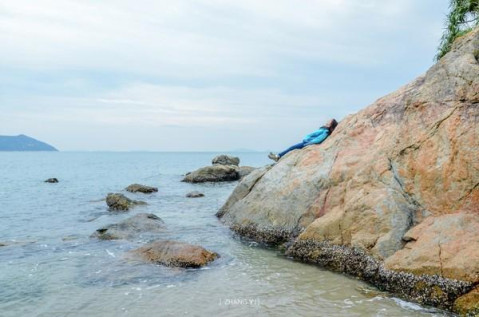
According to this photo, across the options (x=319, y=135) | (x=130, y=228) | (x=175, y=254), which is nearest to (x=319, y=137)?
(x=319, y=135)

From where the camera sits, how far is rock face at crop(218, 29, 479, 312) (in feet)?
34.2

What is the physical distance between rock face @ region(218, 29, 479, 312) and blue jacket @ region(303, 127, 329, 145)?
1130 millimetres

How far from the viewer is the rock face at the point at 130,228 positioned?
686 inches

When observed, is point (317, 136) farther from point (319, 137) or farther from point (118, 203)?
point (118, 203)

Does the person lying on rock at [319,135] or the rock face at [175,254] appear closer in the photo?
the rock face at [175,254]

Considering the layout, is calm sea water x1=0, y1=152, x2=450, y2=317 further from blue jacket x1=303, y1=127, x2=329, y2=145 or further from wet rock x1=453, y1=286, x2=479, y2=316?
blue jacket x1=303, y1=127, x2=329, y2=145

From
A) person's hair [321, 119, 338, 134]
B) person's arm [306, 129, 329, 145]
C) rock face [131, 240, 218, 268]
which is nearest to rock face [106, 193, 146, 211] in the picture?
rock face [131, 240, 218, 268]

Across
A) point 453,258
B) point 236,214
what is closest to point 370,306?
point 453,258

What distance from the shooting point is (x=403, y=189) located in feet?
42.2

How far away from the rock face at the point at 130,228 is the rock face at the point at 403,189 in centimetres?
478

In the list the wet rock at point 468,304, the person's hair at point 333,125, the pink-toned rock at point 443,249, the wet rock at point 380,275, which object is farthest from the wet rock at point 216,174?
the wet rock at point 468,304

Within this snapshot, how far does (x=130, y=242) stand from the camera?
16.6m

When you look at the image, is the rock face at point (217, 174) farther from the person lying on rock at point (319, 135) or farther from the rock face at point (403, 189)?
the rock face at point (403, 189)

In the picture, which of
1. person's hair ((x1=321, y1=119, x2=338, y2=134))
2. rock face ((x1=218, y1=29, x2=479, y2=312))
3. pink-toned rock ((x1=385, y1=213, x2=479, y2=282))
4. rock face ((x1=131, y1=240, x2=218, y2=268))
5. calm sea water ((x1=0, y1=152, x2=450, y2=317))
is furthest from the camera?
person's hair ((x1=321, y1=119, x2=338, y2=134))
